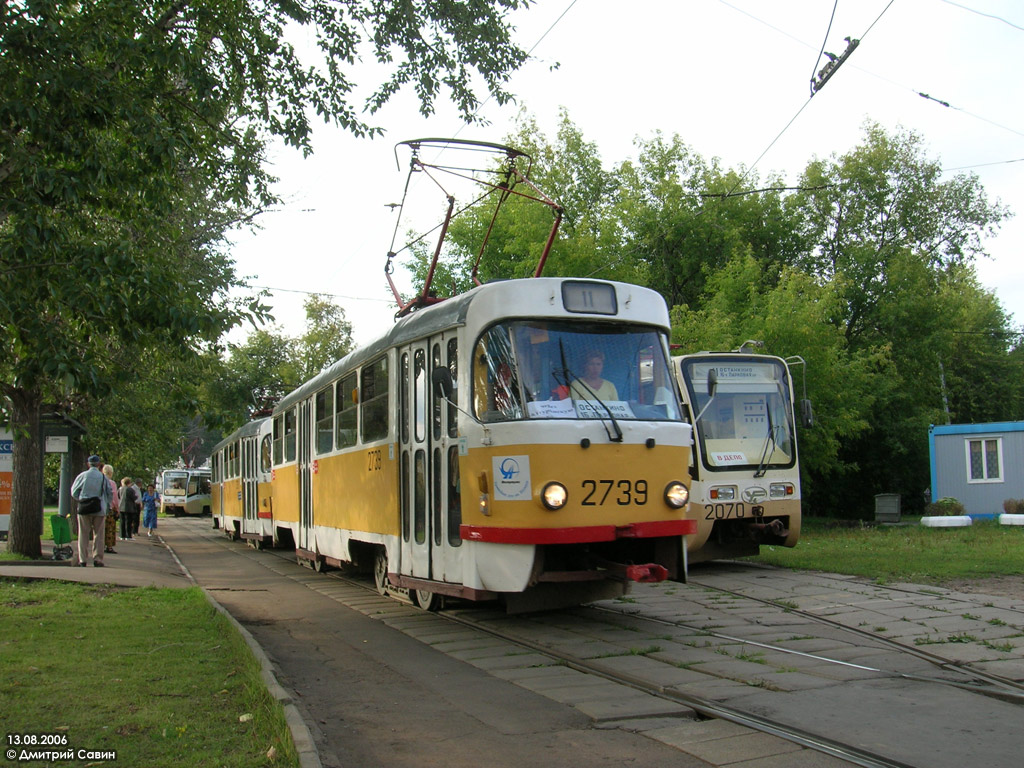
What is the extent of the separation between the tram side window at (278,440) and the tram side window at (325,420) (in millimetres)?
3525

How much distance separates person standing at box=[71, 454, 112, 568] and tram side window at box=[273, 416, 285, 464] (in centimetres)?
355

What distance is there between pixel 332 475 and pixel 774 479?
6.41 meters

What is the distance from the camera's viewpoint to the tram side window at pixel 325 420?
13969 millimetres

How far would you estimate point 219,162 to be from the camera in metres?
12.1

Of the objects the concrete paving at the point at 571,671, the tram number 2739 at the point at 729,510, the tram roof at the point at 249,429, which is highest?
the tram roof at the point at 249,429

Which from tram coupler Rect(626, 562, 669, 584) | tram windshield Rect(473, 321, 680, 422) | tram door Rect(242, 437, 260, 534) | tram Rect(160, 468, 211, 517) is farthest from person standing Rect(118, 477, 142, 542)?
tram Rect(160, 468, 211, 517)

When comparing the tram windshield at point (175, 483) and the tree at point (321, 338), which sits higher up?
the tree at point (321, 338)

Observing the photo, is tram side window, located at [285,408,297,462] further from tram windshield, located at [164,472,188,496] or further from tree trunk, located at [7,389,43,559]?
tram windshield, located at [164,472,188,496]

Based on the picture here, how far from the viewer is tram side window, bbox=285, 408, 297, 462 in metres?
17.2

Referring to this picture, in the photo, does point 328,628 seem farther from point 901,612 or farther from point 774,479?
point 774,479

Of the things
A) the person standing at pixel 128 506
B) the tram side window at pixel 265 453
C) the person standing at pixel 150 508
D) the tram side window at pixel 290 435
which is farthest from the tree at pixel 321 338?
the tram side window at pixel 290 435

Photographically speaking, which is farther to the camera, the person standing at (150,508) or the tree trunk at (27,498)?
the person standing at (150,508)

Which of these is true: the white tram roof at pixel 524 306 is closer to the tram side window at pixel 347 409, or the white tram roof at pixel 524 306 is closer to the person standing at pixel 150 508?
the tram side window at pixel 347 409

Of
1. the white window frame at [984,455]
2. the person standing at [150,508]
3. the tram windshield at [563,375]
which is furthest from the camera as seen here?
the person standing at [150,508]
